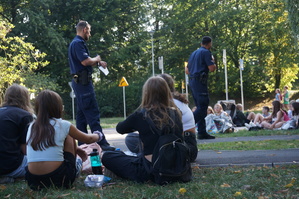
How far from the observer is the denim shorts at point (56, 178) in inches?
215

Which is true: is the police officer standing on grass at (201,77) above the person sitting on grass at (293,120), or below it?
above

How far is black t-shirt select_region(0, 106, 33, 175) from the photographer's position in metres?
6.32

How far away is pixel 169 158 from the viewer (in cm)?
554

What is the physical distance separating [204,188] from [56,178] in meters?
1.72

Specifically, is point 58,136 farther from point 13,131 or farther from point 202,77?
point 202,77

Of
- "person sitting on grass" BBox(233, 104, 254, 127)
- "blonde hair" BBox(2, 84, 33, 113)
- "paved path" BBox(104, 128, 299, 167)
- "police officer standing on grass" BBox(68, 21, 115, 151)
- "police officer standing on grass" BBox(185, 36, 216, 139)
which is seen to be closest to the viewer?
"blonde hair" BBox(2, 84, 33, 113)

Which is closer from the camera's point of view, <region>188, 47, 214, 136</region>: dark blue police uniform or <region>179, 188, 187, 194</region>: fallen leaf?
<region>179, 188, 187, 194</region>: fallen leaf

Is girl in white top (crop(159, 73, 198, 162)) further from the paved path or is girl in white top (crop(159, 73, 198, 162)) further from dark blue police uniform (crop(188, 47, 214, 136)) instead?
dark blue police uniform (crop(188, 47, 214, 136))

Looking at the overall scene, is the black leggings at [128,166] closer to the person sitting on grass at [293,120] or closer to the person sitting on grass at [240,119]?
the person sitting on grass at [293,120]

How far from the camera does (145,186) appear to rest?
558 centimetres

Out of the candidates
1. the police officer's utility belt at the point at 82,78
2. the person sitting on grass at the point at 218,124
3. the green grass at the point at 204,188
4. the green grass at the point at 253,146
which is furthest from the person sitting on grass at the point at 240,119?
the green grass at the point at 204,188

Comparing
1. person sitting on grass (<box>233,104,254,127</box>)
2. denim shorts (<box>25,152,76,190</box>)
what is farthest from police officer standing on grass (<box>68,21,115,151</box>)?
person sitting on grass (<box>233,104,254,127</box>)

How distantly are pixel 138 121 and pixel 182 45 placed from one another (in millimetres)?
43584

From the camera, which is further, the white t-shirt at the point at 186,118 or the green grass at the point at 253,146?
the green grass at the point at 253,146
